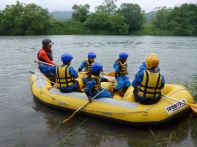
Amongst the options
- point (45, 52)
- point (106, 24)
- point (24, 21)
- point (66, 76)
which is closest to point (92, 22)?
point (106, 24)

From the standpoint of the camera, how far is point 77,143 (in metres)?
4.99

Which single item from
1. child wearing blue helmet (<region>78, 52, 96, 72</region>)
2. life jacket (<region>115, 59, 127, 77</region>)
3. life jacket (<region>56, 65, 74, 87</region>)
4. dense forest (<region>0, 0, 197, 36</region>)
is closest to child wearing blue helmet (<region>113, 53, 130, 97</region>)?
life jacket (<region>115, 59, 127, 77</region>)

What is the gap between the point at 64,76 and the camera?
6160 millimetres

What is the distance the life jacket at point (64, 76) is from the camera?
6070mm

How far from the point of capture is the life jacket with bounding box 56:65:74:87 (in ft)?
19.9

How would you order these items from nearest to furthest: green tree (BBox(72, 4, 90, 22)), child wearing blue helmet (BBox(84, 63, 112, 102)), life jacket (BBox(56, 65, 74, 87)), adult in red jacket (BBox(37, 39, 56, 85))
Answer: child wearing blue helmet (BBox(84, 63, 112, 102)) < life jacket (BBox(56, 65, 74, 87)) < adult in red jacket (BBox(37, 39, 56, 85)) < green tree (BBox(72, 4, 90, 22))

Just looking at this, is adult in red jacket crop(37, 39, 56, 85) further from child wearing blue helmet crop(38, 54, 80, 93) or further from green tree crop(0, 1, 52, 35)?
green tree crop(0, 1, 52, 35)

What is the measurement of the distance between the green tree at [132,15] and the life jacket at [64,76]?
39959 millimetres

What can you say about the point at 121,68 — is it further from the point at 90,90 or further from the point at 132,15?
the point at 132,15

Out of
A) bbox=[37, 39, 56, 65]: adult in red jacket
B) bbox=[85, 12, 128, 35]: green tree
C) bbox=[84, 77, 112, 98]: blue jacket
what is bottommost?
bbox=[85, 12, 128, 35]: green tree

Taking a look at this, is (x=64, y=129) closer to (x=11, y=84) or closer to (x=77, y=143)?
(x=77, y=143)

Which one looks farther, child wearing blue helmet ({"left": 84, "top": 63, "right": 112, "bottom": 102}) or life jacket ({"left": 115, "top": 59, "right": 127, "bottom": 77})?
life jacket ({"left": 115, "top": 59, "right": 127, "bottom": 77})

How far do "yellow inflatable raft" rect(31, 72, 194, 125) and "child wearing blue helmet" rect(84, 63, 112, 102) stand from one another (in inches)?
5.2

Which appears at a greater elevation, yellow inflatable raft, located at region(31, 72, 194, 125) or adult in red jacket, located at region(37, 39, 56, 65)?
adult in red jacket, located at region(37, 39, 56, 65)
